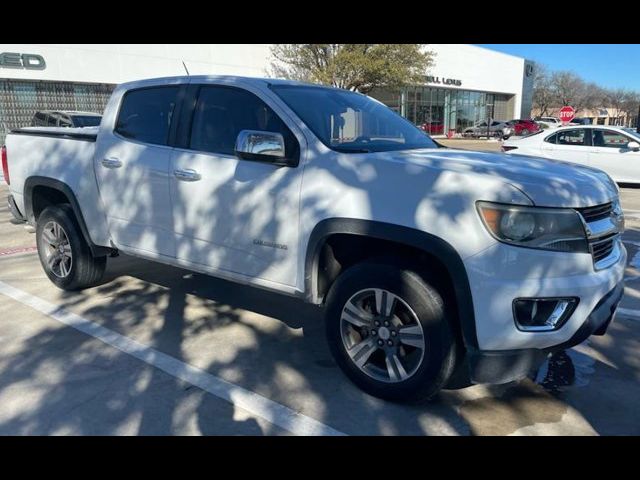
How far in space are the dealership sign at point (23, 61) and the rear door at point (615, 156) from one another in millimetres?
19154

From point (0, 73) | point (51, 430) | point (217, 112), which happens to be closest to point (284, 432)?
point (51, 430)

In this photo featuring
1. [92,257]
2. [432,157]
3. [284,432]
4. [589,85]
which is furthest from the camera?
[589,85]

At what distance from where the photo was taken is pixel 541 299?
107 inches

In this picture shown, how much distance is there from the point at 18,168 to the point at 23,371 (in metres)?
2.69

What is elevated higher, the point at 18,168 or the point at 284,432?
the point at 18,168

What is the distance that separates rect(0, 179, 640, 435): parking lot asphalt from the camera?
3027 millimetres

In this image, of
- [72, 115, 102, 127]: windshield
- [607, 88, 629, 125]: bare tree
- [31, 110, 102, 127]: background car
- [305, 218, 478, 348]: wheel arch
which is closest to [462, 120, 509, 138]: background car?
[72, 115, 102, 127]: windshield

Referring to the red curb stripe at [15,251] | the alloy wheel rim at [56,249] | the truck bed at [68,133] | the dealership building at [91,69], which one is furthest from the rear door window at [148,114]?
the dealership building at [91,69]

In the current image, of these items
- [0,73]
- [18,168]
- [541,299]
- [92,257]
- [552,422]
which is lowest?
[552,422]

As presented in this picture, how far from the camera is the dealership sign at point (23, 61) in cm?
1922

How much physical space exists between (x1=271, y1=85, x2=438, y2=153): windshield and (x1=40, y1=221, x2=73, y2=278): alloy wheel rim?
2808 millimetres

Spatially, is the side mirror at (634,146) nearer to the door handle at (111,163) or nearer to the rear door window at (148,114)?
the rear door window at (148,114)

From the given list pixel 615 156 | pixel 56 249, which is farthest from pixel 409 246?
pixel 615 156

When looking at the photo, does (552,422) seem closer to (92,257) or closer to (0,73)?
(92,257)
